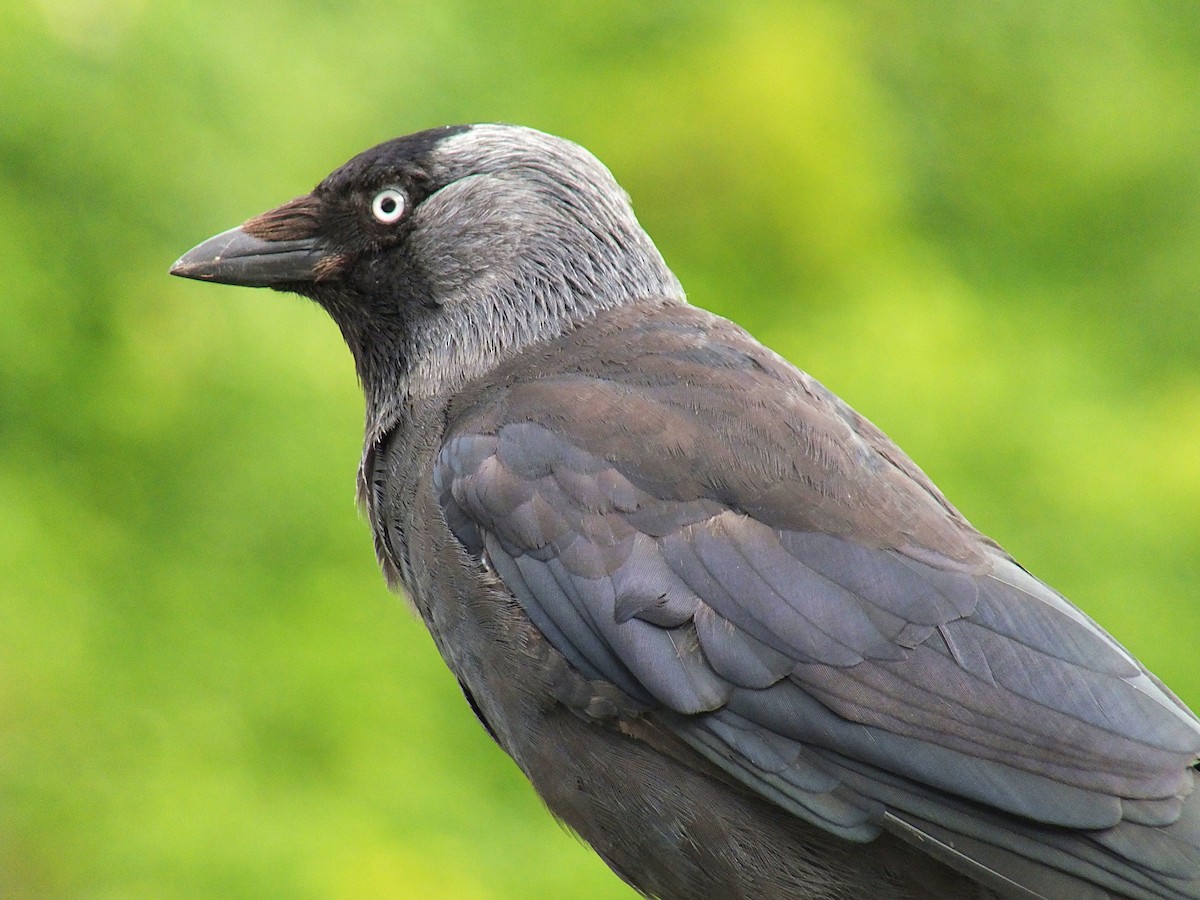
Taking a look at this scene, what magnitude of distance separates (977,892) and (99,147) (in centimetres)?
451

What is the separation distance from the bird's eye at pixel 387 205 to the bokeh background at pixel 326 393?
6.67 ft

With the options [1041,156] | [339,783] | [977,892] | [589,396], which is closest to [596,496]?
[589,396]

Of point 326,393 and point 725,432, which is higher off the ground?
point 326,393

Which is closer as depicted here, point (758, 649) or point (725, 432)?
point (758, 649)

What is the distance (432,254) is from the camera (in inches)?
164

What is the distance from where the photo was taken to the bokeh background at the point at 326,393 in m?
5.84

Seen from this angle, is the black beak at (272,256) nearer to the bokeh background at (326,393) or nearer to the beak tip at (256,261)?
the beak tip at (256,261)

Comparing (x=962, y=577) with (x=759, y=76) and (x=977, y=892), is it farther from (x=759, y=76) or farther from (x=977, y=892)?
(x=759, y=76)

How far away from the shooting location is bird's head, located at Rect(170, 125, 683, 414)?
4.14 meters

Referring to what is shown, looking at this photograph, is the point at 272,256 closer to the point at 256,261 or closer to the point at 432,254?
the point at 256,261

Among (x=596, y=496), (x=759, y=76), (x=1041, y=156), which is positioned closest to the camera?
(x=596, y=496)

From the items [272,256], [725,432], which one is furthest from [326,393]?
[725,432]

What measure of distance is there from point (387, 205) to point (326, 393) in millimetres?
2036

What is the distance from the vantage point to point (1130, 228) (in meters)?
8.61
